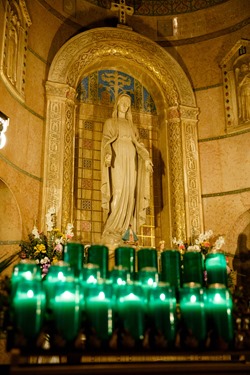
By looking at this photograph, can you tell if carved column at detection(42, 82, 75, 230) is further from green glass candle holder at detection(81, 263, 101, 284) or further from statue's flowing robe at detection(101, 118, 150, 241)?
green glass candle holder at detection(81, 263, 101, 284)

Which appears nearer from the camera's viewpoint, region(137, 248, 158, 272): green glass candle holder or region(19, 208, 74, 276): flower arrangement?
region(137, 248, 158, 272): green glass candle holder

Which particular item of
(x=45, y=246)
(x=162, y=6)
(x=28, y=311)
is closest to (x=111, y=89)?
(x=162, y=6)

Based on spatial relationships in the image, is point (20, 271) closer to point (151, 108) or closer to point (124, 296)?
point (124, 296)

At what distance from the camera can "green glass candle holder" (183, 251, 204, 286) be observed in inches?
109

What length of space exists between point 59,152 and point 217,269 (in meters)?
4.80

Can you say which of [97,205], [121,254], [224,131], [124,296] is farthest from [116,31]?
[124,296]

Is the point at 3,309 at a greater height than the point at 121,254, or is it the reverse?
the point at 121,254

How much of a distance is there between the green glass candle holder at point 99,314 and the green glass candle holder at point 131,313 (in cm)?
5

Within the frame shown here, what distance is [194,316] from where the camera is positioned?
2.34m

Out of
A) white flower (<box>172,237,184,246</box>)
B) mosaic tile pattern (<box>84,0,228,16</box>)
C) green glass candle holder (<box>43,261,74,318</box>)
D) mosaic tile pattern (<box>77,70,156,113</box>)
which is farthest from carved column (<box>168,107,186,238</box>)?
green glass candle holder (<box>43,261,74,318</box>)

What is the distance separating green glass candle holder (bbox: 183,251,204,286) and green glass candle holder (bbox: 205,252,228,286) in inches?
1.9

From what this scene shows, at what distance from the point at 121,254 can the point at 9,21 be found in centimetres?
492

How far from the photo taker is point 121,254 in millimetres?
2793

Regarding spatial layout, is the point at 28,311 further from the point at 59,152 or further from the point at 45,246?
the point at 59,152
